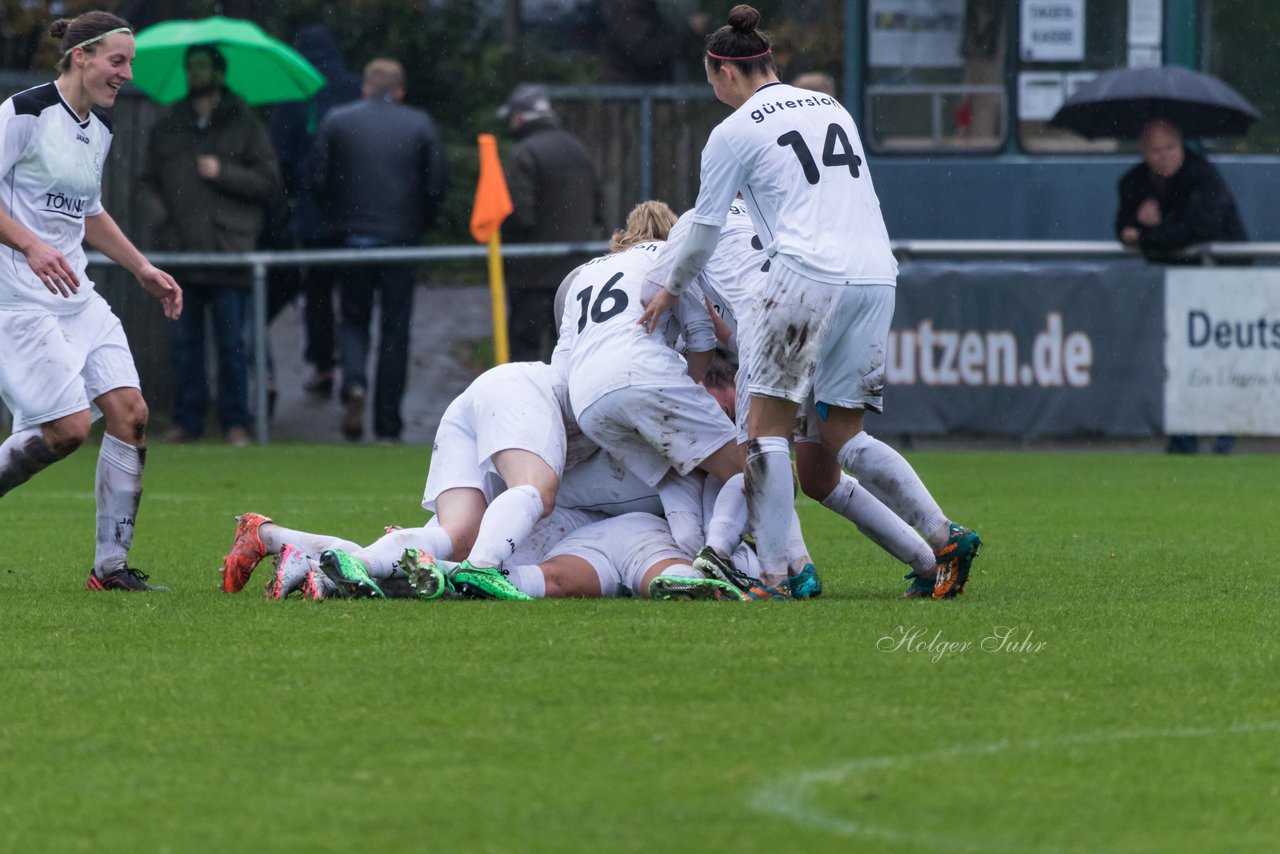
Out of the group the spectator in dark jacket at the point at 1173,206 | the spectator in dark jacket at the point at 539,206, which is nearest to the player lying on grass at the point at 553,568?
the spectator in dark jacket at the point at 1173,206

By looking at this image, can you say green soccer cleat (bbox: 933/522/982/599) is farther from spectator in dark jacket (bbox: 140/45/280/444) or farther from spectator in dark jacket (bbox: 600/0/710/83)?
spectator in dark jacket (bbox: 600/0/710/83)

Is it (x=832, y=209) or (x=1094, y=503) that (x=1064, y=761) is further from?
(x=1094, y=503)

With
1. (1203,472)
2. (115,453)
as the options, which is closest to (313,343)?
(1203,472)

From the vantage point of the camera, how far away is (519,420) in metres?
7.08

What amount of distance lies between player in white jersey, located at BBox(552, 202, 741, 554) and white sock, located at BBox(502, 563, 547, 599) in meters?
0.50

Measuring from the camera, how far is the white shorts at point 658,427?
702 cm

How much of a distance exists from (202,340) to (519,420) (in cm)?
858

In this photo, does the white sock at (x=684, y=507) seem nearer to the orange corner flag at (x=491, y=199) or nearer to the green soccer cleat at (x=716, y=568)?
the green soccer cleat at (x=716, y=568)

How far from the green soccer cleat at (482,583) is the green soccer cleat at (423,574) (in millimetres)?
60

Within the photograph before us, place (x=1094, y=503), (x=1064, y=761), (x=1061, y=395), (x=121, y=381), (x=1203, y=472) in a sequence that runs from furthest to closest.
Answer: (x=1061, y=395) < (x=1203, y=472) < (x=1094, y=503) < (x=121, y=381) < (x=1064, y=761)

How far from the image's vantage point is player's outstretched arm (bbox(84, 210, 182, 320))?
7.38 meters

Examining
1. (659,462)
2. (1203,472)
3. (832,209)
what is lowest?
(1203,472)

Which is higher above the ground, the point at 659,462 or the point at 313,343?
the point at 659,462

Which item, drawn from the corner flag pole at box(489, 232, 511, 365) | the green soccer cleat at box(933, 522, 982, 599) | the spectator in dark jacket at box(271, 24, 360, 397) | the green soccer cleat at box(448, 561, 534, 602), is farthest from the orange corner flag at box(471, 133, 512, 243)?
the green soccer cleat at box(933, 522, 982, 599)
